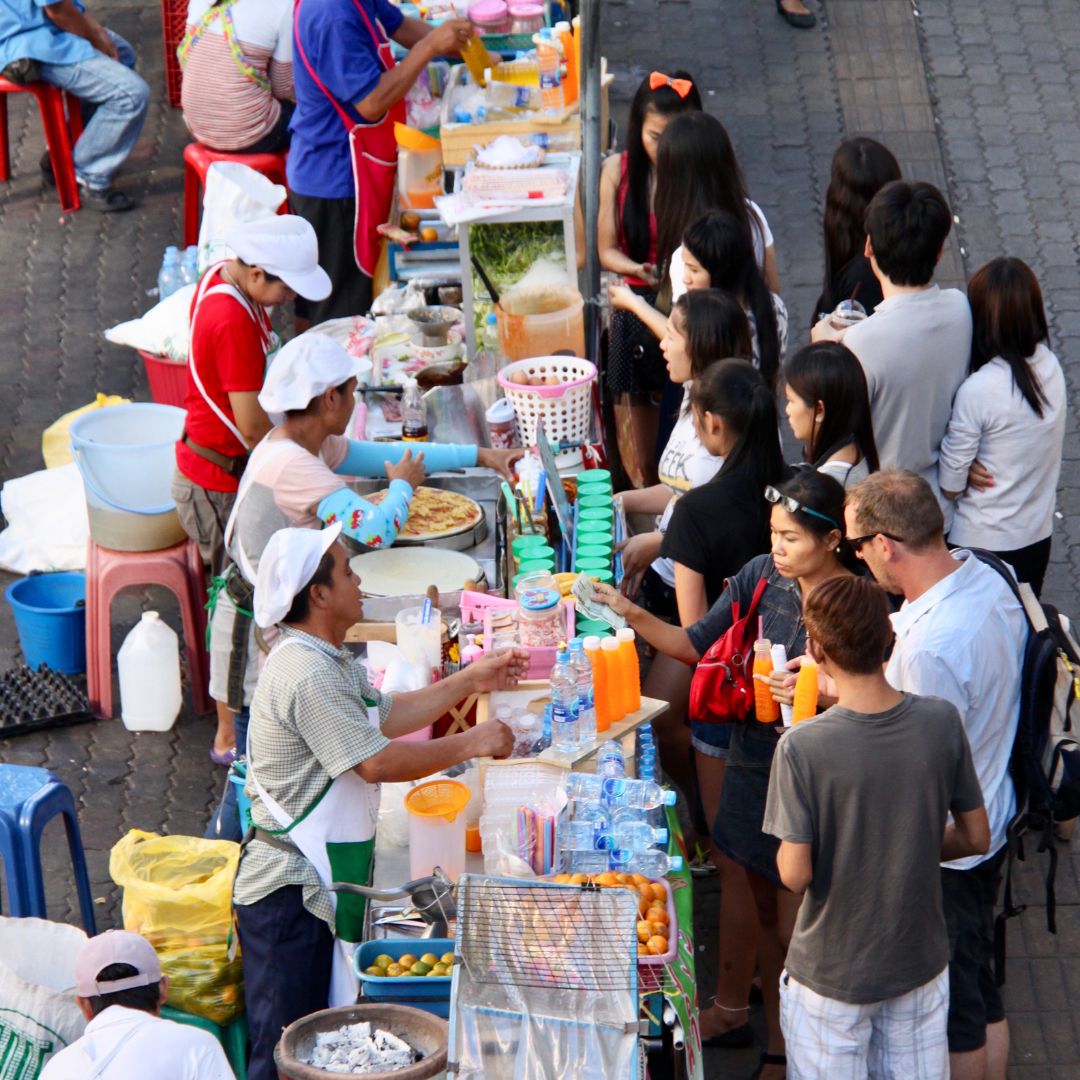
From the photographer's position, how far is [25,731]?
615 centimetres

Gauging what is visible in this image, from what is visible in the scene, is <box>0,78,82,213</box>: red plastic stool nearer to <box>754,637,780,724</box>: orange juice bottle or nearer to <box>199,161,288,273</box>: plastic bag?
<box>199,161,288,273</box>: plastic bag

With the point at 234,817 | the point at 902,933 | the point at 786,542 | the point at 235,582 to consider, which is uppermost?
the point at 786,542

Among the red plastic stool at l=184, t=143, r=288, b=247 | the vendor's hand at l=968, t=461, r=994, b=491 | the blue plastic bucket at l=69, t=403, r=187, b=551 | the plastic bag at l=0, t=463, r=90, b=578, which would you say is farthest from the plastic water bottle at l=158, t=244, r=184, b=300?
the vendor's hand at l=968, t=461, r=994, b=491

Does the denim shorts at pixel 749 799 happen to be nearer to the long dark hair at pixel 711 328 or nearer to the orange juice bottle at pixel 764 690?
the orange juice bottle at pixel 764 690

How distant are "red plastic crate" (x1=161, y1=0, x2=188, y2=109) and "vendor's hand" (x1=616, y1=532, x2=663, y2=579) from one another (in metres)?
5.48

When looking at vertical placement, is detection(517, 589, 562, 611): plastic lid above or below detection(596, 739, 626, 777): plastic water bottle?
above

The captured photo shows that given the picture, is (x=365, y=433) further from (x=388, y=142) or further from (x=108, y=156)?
(x=108, y=156)

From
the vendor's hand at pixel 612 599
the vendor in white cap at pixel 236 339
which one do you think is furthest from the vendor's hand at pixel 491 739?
the vendor in white cap at pixel 236 339

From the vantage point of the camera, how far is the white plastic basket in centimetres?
561

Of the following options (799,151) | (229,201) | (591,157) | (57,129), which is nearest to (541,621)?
(591,157)

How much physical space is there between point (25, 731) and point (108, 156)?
4.82m

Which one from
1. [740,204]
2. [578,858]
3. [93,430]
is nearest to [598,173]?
[740,204]

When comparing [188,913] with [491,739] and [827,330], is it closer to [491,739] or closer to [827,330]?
[491,739]

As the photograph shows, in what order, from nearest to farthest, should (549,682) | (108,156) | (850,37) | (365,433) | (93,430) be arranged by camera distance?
1. (549,682)
2. (365,433)
3. (93,430)
4. (108,156)
5. (850,37)
